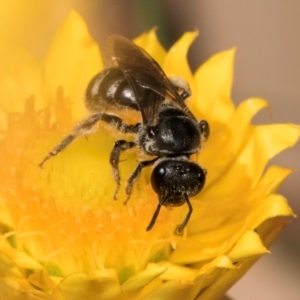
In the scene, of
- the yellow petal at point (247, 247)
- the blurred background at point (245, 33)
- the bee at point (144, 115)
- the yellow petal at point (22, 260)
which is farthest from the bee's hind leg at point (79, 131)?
the blurred background at point (245, 33)

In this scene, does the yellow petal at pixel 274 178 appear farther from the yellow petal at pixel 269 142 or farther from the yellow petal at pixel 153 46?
the yellow petal at pixel 153 46

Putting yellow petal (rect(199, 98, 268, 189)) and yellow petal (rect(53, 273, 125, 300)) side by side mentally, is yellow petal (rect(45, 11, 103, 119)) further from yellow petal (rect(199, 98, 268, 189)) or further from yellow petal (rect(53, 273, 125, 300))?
yellow petal (rect(53, 273, 125, 300))

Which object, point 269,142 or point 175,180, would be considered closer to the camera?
point 175,180

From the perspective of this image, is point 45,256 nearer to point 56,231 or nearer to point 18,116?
point 56,231

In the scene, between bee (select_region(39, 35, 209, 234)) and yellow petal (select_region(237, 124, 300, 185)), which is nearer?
bee (select_region(39, 35, 209, 234))

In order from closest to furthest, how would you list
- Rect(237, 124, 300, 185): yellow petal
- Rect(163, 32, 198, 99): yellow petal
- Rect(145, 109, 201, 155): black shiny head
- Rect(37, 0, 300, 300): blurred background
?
Rect(145, 109, 201, 155): black shiny head → Rect(237, 124, 300, 185): yellow petal → Rect(163, 32, 198, 99): yellow petal → Rect(37, 0, 300, 300): blurred background

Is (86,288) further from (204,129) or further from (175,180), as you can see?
(204,129)

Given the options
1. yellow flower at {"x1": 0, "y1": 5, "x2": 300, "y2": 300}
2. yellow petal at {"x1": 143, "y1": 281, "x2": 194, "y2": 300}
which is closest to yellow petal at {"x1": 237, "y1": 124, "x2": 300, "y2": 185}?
yellow flower at {"x1": 0, "y1": 5, "x2": 300, "y2": 300}

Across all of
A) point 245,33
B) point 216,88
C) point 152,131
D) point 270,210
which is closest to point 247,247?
point 270,210
